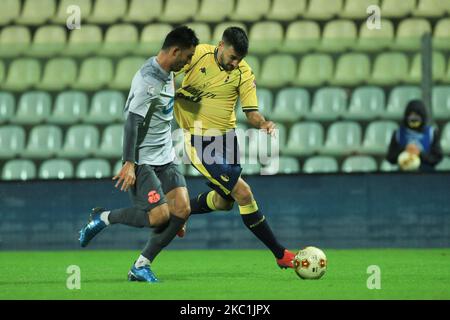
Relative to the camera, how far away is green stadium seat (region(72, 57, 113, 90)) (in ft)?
47.2

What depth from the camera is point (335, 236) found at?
12.3 m

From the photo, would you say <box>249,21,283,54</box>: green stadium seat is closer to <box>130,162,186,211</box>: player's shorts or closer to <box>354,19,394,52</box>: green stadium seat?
<box>354,19,394,52</box>: green stadium seat

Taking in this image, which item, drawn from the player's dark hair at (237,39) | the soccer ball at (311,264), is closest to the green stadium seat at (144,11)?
the player's dark hair at (237,39)

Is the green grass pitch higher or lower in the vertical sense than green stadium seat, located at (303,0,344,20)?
lower

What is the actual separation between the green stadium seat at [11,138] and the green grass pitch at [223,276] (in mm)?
1630

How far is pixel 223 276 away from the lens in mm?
8945

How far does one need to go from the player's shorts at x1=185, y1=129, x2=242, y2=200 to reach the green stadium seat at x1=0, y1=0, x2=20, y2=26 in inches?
291

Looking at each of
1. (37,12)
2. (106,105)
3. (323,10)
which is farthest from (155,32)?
(323,10)

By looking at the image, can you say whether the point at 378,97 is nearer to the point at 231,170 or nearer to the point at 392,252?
the point at 392,252

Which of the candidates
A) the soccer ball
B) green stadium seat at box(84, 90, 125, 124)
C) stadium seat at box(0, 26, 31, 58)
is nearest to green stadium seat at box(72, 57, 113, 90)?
green stadium seat at box(84, 90, 125, 124)

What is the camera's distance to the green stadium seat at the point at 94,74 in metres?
14.4

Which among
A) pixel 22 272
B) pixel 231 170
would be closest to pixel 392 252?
pixel 231 170

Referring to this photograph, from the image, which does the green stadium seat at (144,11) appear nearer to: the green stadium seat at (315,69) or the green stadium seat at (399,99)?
the green stadium seat at (315,69)
